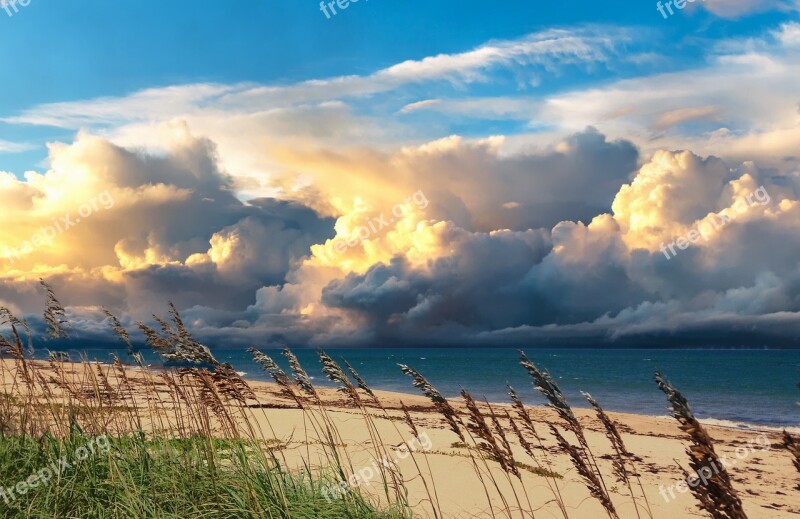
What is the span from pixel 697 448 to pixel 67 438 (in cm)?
763

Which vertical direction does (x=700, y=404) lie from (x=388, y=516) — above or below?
below

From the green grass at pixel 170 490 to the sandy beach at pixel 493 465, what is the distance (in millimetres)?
372

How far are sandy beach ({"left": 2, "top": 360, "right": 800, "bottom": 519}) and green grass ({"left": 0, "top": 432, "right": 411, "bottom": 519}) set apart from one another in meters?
0.37

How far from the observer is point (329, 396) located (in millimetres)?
44875

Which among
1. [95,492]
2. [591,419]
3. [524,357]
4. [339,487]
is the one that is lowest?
[591,419]

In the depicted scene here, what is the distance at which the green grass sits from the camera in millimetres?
6000

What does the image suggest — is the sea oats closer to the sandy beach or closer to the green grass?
the sandy beach

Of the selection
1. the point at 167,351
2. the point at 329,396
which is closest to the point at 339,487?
the point at 167,351

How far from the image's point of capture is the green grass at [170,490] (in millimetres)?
6000

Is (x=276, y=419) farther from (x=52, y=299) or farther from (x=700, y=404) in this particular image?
(x=700, y=404)

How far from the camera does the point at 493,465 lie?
15.3 meters

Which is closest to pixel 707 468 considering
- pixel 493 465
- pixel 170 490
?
pixel 170 490

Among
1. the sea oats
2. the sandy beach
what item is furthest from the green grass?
the sea oats

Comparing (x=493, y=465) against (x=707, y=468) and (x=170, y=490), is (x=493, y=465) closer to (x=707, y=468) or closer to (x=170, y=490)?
(x=170, y=490)
